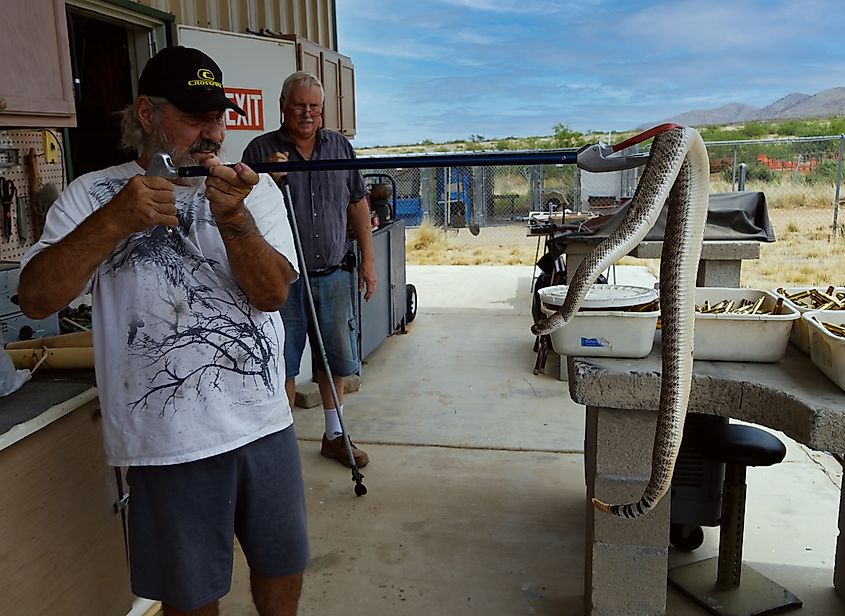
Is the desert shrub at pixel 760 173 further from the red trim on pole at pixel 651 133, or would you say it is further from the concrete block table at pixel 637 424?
the red trim on pole at pixel 651 133

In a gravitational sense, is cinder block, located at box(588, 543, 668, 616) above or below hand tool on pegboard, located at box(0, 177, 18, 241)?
below

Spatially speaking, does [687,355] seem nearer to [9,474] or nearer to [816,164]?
[9,474]

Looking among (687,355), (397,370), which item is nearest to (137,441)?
(687,355)

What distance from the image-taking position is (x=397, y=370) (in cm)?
600

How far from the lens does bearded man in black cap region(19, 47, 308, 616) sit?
5.91ft

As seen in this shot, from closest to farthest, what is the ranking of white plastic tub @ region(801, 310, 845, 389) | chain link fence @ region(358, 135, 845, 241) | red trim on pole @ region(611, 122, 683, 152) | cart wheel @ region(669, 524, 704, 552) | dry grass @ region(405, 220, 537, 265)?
red trim on pole @ region(611, 122, 683, 152)
white plastic tub @ region(801, 310, 845, 389)
cart wheel @ region(669, 524, 704, 552)
dry grass @ region(405, 220, 537, 265)
chain link fence @ region(358, 135, 845, 241)

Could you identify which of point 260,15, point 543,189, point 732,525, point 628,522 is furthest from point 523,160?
point 543,189

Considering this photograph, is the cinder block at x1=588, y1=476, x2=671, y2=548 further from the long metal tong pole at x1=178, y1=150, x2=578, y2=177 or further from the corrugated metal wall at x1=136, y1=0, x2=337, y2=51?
the corrugated metal wall at x1=136, y1=0, x2=337, y2=51

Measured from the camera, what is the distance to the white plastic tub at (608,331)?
91.8 inches

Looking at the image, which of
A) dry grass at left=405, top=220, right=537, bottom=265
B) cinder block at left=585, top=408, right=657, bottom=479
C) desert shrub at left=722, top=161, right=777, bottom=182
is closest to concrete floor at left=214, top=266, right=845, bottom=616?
cinder block at left=585, top=408, right=657, bottom=479

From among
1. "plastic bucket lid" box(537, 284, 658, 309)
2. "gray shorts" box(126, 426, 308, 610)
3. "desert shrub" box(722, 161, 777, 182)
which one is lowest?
"gray shorts" box(126, 426, 308, 610)

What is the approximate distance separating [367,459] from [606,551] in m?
1.93

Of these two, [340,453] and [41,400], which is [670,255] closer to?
[41,400]

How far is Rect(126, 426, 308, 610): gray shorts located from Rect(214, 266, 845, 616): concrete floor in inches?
37.3
